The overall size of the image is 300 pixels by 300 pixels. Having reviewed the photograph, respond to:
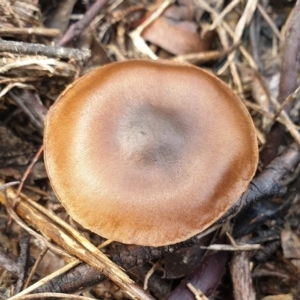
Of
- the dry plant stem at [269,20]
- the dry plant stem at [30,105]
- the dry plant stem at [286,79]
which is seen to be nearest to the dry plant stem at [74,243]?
the dry plant stem at [30,105]

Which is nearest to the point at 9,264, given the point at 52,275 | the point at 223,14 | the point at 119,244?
the point at 52,275

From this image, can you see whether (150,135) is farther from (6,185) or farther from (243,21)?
(243,21)

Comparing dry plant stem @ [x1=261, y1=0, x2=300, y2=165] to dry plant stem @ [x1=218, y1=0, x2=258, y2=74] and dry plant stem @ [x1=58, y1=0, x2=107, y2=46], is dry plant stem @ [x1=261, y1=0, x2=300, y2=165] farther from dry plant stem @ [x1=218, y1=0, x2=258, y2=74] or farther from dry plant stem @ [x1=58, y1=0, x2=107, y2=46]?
dry plant stem @ [x1=58, y1=0, x2=107, y2=46]

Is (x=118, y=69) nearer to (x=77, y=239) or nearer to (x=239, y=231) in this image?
(x=77, y=239)

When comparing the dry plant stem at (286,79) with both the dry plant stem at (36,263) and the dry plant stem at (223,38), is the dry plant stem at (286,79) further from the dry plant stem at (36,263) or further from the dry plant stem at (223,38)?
the dry plant stem at (36,263)

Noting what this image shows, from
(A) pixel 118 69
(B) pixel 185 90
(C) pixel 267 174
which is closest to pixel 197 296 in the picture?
(C) pixel 267 174

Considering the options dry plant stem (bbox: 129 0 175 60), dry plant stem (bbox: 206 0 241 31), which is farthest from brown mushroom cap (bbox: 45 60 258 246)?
dry plant stem (bbox: 206 0 241 31)
